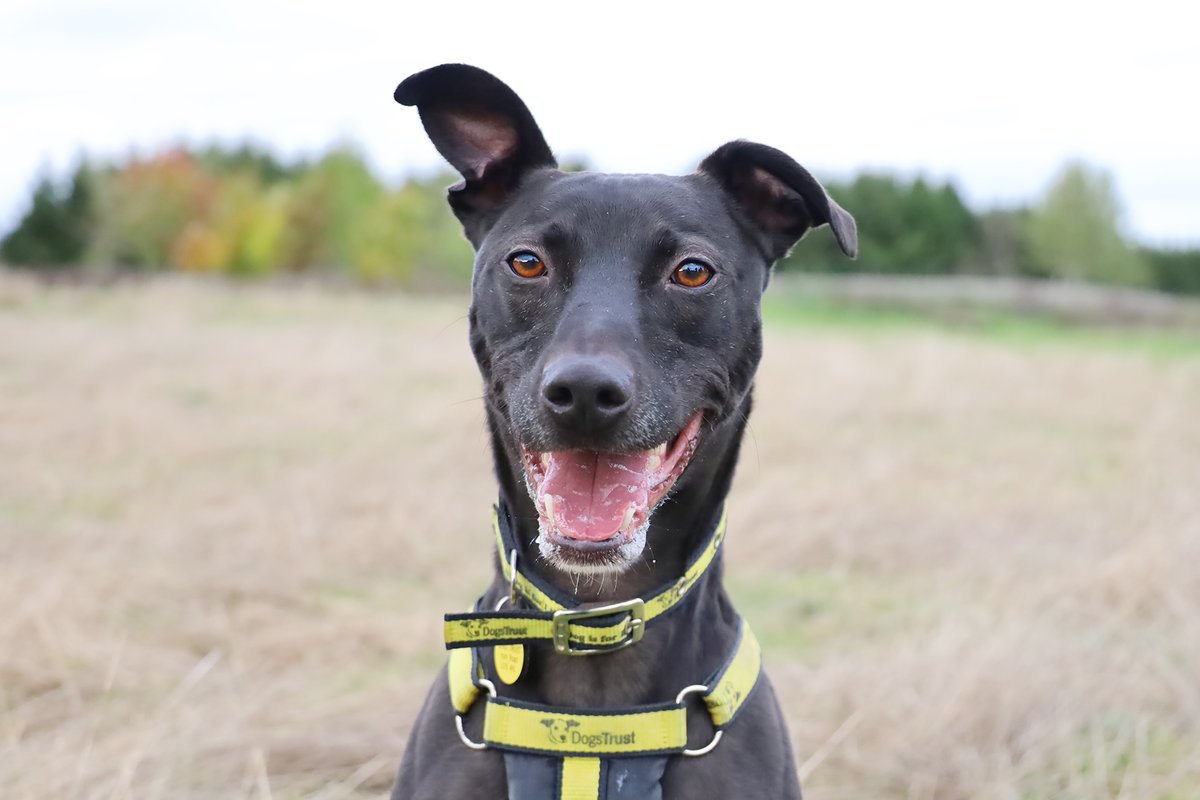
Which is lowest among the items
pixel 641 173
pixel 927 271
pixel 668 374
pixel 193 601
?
pixel 927 271

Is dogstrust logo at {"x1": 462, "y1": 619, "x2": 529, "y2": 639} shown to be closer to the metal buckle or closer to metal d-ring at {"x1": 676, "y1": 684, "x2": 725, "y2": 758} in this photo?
the metal buckle

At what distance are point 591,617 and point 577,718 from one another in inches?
8.8

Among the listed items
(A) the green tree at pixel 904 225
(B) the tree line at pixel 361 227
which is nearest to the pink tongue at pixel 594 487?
(B) the tree line at pixel 361 227

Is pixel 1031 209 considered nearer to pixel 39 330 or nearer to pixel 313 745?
pixel 39 330

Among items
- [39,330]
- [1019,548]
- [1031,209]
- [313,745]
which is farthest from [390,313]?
[1031,209]

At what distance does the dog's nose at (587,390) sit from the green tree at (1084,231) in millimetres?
Result: 63618

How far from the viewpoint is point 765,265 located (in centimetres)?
329

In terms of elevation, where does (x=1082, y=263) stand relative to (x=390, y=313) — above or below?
below

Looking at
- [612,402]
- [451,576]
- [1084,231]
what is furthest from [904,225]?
[612,402]

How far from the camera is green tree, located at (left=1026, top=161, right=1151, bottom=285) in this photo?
60.6m

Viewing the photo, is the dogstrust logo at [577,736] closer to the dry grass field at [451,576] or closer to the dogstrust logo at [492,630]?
the dogstrust logo at [492,630]

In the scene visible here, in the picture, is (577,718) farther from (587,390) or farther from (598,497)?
(587,390)

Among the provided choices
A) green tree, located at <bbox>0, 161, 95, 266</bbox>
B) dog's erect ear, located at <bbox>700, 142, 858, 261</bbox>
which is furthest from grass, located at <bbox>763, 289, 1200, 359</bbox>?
green tree, located at <bbox>0, 161, 95, 266</bbox>

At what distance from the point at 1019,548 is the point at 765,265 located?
477 centimetres
